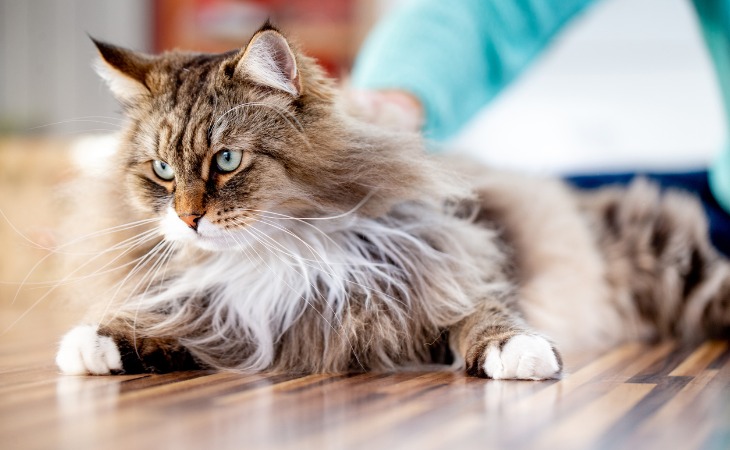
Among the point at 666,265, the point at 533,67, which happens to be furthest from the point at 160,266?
the point at 533,67

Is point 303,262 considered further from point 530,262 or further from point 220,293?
point 530,262

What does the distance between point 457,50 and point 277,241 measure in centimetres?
100

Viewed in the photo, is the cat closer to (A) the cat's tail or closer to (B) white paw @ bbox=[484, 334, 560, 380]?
(B) white paw @ bbox=[484, 334, 560, 380]

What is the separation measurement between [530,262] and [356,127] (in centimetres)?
61

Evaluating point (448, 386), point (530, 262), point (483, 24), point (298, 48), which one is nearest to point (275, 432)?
point (448, 386)

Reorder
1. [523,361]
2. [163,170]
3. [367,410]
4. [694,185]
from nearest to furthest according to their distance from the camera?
[367,410], [523,361], [163,170], [694,185]

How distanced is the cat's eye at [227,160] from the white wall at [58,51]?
11.2 feet

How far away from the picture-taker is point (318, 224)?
141cm

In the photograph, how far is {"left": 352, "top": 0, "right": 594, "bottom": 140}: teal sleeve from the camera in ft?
6.66

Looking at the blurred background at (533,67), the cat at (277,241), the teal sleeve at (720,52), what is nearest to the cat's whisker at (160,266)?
the cat at (277,241)

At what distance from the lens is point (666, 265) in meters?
2.01

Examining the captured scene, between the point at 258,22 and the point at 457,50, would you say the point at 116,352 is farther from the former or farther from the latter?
the point at 258,22

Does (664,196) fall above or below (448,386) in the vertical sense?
above

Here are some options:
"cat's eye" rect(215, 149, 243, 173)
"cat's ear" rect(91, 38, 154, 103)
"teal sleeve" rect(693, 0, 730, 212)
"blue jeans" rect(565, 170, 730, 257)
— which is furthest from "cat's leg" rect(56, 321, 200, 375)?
"teal sleeve" rect(693, 0, 730, 212)
